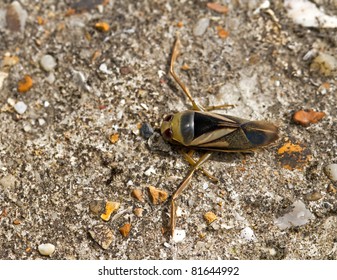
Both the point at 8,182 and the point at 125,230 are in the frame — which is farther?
the point at 8,182

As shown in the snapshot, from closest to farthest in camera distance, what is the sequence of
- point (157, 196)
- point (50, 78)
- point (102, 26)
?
point (157, 196)
point (50, 78)
point (102, 26)

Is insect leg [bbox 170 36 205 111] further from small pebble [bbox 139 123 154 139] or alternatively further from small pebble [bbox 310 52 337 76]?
small pebble [bbox 310 52 337 76]

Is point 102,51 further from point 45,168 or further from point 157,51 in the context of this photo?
point 45,168

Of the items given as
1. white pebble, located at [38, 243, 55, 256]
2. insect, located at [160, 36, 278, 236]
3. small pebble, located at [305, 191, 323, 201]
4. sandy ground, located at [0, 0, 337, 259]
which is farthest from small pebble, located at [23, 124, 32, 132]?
small pebble, located at [305, 191, 323, 201]

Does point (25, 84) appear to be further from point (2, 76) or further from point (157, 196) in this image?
point (157, 196)

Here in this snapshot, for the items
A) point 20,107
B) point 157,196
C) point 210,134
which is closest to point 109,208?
point 157,196

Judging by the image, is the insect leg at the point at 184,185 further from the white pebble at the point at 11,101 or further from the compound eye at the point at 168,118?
the white pebble at the point at 11,101
